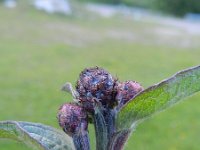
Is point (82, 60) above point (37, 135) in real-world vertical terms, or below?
below

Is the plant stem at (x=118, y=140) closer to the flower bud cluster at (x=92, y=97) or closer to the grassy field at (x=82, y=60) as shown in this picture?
the flower bud cluster at (x=92, y=97)

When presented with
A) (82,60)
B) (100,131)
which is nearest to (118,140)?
(100,131)

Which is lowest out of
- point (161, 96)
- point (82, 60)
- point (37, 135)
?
point (82, 60)

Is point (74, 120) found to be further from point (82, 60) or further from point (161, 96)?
point (82, 60)

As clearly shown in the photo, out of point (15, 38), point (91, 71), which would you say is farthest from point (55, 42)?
point (91, 71)

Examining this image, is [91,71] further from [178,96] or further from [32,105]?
[32,105]

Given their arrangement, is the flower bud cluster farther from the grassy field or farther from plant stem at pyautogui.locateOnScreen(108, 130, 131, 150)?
the grassy field

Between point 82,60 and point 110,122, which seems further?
point 82,60
